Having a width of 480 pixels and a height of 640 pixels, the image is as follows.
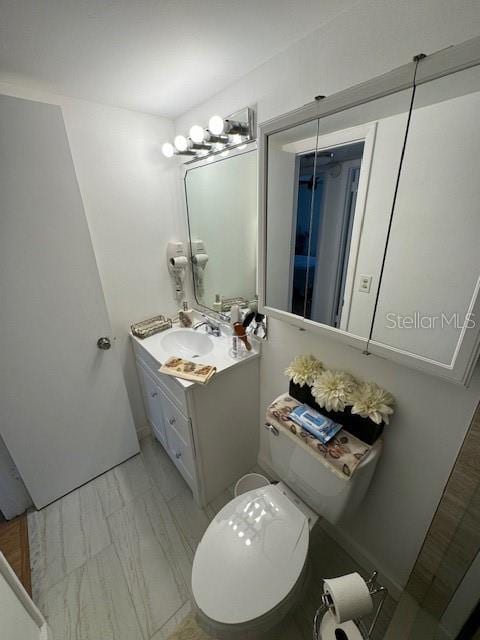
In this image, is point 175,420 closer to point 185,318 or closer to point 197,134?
point 185,318

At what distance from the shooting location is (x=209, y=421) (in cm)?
130

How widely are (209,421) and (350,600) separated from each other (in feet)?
2.65

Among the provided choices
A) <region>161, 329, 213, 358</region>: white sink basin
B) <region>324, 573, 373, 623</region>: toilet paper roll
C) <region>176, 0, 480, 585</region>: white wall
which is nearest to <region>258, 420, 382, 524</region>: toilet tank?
<region>176, 0, 480, 585</region>: white wall

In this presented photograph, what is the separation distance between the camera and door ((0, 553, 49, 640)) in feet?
2.60

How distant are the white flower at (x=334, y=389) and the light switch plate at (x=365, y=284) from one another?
35 cm

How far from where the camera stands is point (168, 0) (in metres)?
0.72

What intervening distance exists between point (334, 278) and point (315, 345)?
32 centimetres

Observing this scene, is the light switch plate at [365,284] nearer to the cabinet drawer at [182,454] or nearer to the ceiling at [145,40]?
the ceiling at [145,40]

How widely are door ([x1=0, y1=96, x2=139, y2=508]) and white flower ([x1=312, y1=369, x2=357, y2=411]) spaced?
1.20m

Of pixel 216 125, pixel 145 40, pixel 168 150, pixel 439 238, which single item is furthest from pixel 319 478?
pixel 168 150

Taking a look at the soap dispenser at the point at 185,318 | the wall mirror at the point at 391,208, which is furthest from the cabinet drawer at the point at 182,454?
the wall mirror at the point at 391,208

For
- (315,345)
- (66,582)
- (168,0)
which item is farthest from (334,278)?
(66,582)

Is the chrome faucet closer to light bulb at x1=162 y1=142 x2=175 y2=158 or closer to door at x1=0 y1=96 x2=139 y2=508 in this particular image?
door at x1=0 y1=96 x2=139 y2=508

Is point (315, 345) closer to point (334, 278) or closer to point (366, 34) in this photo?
point (334, 278)
